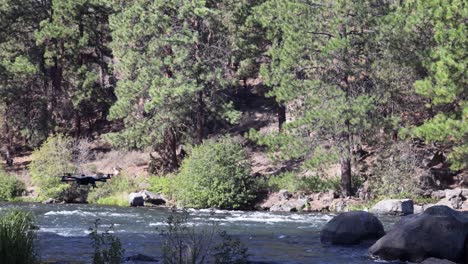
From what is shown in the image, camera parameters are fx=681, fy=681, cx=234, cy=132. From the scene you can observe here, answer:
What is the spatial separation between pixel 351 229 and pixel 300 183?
16.5 m

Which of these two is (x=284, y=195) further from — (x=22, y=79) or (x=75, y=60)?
(x=22, y=79)

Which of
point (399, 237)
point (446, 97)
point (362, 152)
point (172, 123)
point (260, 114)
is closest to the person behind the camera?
point (399, 237)

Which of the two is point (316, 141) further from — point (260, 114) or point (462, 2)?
point (260, 114)

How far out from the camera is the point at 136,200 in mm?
36406

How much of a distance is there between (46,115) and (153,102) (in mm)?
14781

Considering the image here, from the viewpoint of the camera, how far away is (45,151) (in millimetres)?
40156

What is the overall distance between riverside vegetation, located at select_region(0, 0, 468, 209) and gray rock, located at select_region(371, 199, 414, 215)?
3.03 metres

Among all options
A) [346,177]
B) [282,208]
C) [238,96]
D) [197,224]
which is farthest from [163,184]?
[238,96]

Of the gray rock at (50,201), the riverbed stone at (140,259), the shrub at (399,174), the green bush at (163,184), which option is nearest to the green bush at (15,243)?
the riverbed stone at (140,259)

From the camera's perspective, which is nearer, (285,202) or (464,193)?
(464,193)

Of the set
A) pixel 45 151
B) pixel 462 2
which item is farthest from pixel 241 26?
pixel 462 2

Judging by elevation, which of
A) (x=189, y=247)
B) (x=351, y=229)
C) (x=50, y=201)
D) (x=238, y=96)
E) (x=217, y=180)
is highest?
(x=238, y=96)

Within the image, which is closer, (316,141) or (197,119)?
(316,141)

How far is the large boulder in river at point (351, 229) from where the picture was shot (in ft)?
62.1
